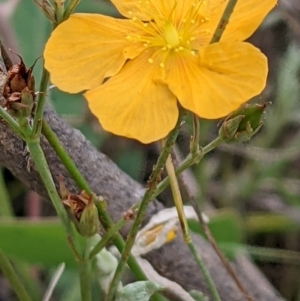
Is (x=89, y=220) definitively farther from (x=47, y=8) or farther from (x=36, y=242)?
(x=36, y=242)

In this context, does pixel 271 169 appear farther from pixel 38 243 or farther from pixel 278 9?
pixel 38 243

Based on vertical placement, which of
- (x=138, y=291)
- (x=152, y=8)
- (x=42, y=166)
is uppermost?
(x=152, y=8)

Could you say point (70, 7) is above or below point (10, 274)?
above

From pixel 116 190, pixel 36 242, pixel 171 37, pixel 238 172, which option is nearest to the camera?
pixel 171 37

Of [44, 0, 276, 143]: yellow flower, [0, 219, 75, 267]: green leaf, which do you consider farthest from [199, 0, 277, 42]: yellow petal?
[0, 219, 75, 267]: green leaf

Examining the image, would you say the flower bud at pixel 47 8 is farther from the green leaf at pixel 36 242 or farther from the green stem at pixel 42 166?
the green leaf at pixel 36 242

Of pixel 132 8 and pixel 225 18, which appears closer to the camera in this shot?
pixel 225 18

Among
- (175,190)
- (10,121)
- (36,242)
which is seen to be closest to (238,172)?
(36,242)
